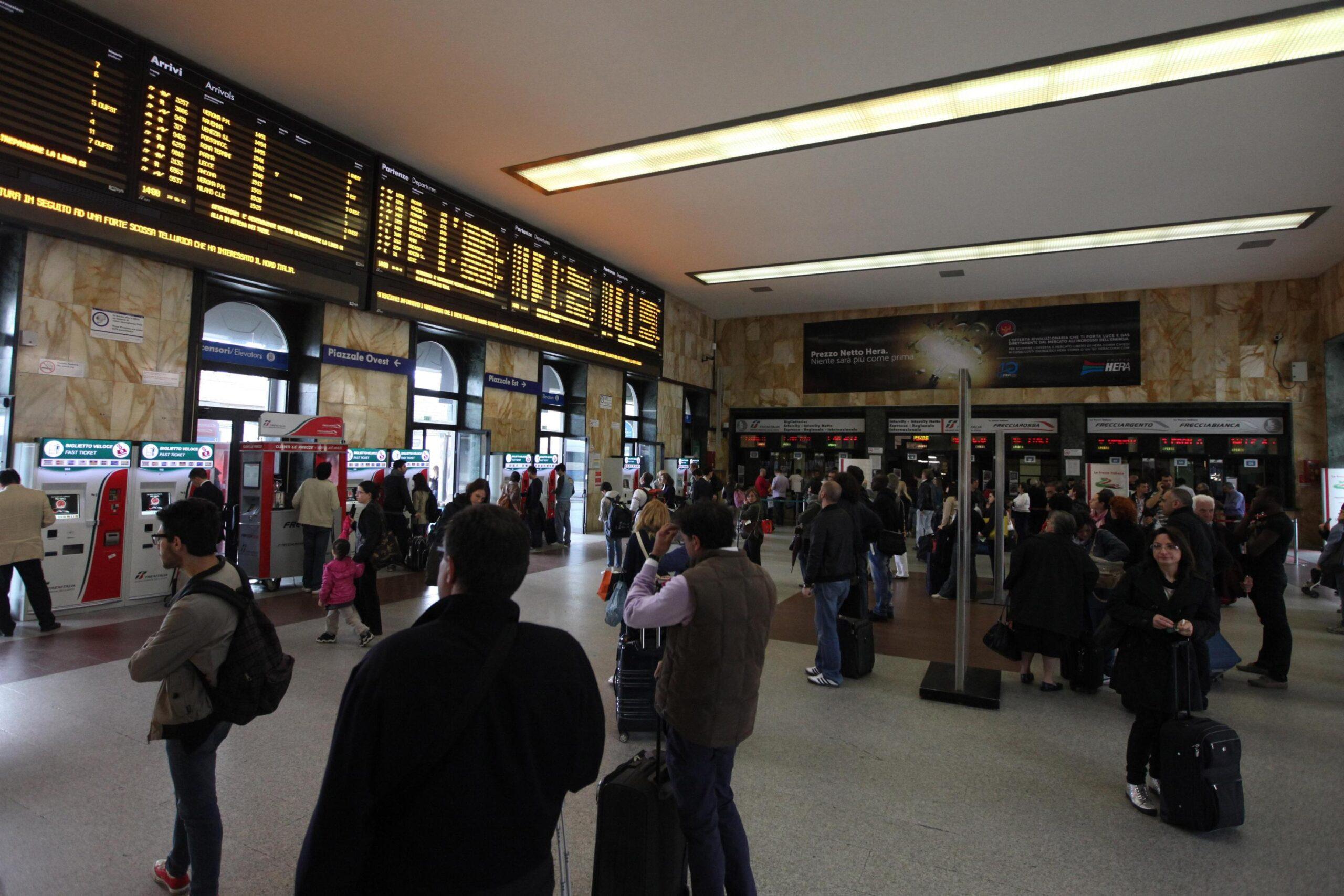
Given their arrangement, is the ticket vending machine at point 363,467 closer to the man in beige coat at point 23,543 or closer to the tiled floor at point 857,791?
the man in beige coat at point 23,543

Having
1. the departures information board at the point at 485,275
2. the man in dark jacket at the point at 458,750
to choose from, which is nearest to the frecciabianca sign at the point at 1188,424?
the departures information board at the point at 485,275

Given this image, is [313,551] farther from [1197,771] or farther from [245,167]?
[1197,771]

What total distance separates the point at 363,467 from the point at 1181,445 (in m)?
16.5

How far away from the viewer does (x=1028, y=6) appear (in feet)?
18.6

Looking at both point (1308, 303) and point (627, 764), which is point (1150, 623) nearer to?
point (627, 764)

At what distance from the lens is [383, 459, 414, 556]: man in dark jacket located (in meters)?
8.58

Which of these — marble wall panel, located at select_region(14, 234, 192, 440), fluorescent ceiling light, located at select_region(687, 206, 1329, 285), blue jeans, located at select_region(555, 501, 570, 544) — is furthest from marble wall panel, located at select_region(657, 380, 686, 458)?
marble wall panel, located at select_region(14, 234, 192, 440)

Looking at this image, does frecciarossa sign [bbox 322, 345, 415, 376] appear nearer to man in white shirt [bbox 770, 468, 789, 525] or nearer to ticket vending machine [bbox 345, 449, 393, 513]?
ticket vending machine [bbox 345, 449, 393, 513]

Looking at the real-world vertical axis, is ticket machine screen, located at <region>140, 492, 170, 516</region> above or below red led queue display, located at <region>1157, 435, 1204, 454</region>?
below

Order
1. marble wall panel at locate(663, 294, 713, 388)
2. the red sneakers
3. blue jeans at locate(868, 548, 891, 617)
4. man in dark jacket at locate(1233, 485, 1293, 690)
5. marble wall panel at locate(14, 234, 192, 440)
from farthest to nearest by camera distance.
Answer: marble wall panel at locate(663, 294, 713, 388) → blue jeans at locate(868, 548, 891, 617) → marble wall panel at locate(14, 234, 192, 440) → man in dark jacket at locate(1233, 485, 1293, 690) → the red sneakers

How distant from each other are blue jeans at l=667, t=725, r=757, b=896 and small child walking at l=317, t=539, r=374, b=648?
4074 millimetres

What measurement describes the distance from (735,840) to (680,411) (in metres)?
15.3

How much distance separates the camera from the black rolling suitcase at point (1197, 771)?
2.97 m

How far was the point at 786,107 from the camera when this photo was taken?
7.51 meters
